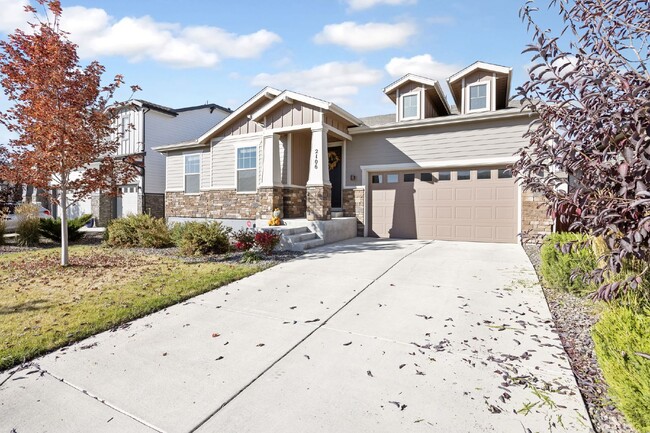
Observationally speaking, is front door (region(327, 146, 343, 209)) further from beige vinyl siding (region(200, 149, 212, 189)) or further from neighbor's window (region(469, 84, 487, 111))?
beige vinyl siding (region(200, 149, 212, 189))

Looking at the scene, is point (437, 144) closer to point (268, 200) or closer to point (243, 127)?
point (268, 200)

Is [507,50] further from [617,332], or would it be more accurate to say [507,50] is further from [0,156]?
[0,156]

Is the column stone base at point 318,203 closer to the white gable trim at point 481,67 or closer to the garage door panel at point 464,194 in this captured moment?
the garage door panel at point 464,194

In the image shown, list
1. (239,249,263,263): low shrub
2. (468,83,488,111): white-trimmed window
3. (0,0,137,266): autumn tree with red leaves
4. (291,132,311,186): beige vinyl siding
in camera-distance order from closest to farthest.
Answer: (0,0,137,266): autumn tree with red leaves → (239,249,263,263): low shrub → (468,83,488,111): white-trimmed window → (291,132,311,186): beige vinyl siding

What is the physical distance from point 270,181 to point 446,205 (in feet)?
19.1

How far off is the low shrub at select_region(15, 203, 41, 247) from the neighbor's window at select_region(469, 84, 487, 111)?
49.3ft

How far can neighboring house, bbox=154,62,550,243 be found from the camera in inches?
384

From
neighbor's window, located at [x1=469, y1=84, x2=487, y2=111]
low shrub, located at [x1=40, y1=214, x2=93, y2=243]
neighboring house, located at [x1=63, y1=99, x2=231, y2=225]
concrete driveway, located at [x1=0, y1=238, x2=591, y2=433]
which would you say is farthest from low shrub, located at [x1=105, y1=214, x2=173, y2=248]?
neighbor's window, located at [x1=469, y1=84, x2=487, y2=111]

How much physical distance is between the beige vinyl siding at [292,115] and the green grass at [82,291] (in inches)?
215

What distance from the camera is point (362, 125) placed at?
11.4m

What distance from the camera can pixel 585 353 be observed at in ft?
9.93

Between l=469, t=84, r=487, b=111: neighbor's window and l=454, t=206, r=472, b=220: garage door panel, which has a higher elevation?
l=469, t=84, r=487, b=111: neighbor's window

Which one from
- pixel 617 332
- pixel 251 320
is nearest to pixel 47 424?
pixel 251 320

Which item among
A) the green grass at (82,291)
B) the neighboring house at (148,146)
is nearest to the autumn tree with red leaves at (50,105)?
the green grass at (82,291)
